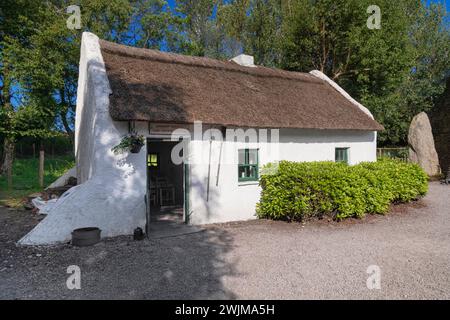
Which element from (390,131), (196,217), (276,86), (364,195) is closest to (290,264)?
(196,217)

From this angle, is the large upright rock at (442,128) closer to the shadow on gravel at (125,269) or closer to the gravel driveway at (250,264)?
the gravel driveway at (250,264)

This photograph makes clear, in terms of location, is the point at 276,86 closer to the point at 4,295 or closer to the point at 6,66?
the point at 4,295

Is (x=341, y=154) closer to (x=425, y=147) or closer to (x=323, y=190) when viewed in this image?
(x=323, y=190)

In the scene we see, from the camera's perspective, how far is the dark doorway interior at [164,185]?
412 inches

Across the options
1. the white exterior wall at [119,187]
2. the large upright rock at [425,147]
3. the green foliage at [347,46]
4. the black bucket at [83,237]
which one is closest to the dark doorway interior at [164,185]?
the white exterior wall at [119,187]

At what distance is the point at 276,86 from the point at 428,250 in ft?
26.4

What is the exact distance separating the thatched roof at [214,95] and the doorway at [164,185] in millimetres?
1886

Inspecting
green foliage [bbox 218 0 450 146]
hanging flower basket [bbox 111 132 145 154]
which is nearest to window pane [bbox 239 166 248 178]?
hanging flower basket [bbox 111 132 145 154]

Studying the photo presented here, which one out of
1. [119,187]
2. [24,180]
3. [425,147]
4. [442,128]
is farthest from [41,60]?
[442,128]

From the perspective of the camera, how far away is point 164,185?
39.5ft

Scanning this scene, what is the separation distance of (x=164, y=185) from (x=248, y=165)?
13.3 ft

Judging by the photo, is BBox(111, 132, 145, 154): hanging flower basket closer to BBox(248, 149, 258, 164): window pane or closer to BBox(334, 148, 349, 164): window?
BBox(248, 149, 258, 164): window pane

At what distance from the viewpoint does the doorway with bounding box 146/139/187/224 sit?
1012 centimetres

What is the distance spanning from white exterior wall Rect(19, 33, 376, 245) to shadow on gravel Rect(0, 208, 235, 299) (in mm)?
547
